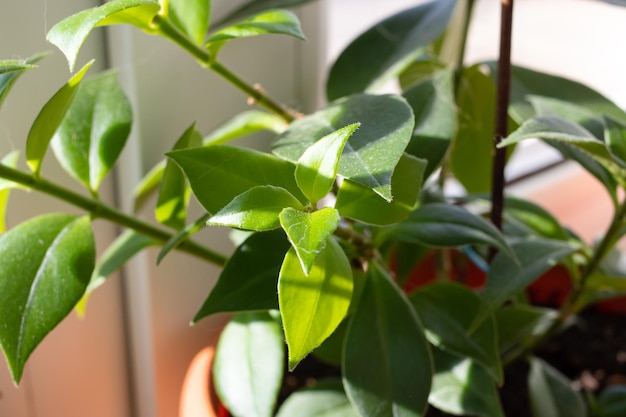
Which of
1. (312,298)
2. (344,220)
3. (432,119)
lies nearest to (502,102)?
(432,119)

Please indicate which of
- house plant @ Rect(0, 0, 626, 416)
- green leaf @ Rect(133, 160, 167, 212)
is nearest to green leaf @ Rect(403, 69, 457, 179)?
house plant @ Rect(0, 0, 626, 416)

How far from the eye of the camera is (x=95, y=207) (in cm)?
48

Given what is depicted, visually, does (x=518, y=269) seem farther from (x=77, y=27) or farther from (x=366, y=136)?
(x=77, y=27)

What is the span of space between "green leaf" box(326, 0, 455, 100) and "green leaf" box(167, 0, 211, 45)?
15cm

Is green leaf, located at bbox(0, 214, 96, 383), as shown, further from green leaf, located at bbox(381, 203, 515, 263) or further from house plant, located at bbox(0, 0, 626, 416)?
green leaf, located at bbox(381, 203, 515, 263)

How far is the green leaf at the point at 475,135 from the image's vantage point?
0.68 m

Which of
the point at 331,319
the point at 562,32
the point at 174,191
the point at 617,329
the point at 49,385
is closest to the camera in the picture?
the point at 331,319

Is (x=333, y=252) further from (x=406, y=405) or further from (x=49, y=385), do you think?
(x=49, y=385)

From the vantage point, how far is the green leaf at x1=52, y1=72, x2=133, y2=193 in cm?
50

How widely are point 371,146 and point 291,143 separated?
0.06 metres

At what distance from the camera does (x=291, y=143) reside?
1.33 ft

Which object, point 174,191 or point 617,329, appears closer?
point 174,191

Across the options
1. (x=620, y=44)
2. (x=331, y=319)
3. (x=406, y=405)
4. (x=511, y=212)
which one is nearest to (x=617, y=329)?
(x=511, y=212)

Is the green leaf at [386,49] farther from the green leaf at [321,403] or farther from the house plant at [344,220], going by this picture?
the green leaf at [321,403]
